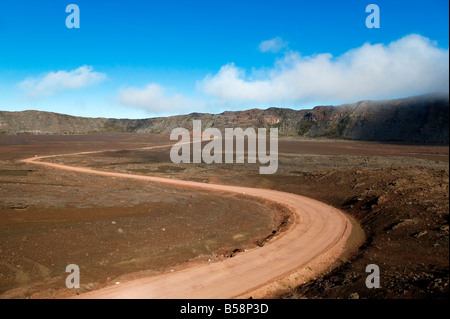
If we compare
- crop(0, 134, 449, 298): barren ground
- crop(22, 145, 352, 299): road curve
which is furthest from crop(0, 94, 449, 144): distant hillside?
crop(22, 145, 352, 299): road curve

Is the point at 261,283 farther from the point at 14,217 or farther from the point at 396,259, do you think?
the point at 14,217

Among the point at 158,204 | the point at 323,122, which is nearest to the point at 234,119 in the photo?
the point at 323,122

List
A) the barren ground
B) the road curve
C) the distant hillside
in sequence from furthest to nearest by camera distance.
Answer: the distant hillside, the barren ground, the road curve

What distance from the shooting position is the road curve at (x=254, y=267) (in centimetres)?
1002

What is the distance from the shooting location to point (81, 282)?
10.8 m

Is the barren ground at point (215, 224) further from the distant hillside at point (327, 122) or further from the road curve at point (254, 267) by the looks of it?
the distant hillside at point (327, 122)

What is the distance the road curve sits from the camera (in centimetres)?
1002

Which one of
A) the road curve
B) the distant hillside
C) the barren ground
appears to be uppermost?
the distant hillside

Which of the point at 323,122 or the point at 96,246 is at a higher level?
the point at 323,122

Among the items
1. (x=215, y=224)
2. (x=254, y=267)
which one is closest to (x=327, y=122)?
(x=215, y=224)

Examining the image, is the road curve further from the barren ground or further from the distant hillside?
the distant hillside

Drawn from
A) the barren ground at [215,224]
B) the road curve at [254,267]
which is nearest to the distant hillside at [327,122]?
the barren ground at [215,224]

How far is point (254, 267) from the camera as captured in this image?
11977 mm
